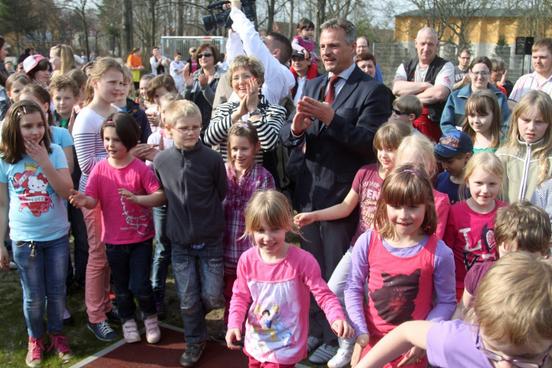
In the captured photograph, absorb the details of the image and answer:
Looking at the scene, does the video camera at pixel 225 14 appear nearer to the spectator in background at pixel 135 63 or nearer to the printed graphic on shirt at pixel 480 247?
the printed graphic on shirt at pixel 480 247

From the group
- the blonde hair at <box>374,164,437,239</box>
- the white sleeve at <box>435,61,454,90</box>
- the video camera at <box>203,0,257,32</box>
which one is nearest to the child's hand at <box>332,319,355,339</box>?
the blonde hair at <box>374,164,437,239</box>

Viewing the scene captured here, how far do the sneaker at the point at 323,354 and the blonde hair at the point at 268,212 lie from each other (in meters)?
1.36

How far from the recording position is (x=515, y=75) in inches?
922

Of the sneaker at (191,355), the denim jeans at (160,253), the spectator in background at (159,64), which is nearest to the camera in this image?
the sneaker at (191,355)

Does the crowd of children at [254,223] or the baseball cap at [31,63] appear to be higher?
the baseball cap at [31,63]

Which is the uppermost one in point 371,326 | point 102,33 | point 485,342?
point 102,33

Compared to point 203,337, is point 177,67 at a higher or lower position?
higher

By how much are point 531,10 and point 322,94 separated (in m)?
34.4

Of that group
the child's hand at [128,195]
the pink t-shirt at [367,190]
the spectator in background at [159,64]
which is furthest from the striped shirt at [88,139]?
the spectator in background at [159,64]

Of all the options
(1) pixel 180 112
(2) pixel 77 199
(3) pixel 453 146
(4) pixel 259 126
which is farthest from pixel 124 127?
(3) pixel 453 146

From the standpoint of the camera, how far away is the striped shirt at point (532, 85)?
18.2 ft

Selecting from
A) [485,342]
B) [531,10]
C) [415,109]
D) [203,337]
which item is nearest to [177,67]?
[415,109]

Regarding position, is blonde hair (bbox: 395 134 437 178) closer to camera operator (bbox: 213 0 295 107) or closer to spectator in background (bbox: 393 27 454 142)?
camera operator (bbox: 213 0 295 107)

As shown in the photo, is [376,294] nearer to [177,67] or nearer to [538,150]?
[538,150]
